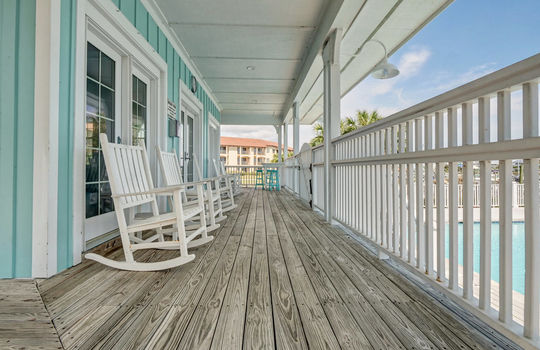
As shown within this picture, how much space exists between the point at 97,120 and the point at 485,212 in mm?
2638

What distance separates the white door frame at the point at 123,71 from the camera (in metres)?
1.68

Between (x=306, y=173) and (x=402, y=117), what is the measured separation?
3159mm

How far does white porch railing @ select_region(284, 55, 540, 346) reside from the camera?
806mm

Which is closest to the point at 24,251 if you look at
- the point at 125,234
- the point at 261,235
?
the point at 125,234

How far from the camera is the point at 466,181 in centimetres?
104

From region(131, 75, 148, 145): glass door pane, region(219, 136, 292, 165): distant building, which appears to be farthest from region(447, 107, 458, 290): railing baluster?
region(219, 136, 292, 165): distant building

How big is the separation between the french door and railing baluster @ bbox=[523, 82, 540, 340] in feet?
8.20

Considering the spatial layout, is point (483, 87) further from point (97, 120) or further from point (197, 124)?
point (197, 124)

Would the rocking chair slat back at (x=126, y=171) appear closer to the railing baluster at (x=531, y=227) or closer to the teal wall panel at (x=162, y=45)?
the teal wall panel at (x=162, y=45)

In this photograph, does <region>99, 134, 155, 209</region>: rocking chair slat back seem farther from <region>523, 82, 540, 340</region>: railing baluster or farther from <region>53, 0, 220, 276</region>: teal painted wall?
<region>523, 82, 540, 340</region>: railing baluster

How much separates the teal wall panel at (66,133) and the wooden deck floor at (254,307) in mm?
197

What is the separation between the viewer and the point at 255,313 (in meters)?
1.10

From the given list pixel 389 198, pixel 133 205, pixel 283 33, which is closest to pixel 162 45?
pixel 283 33

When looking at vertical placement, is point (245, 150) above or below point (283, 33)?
above
